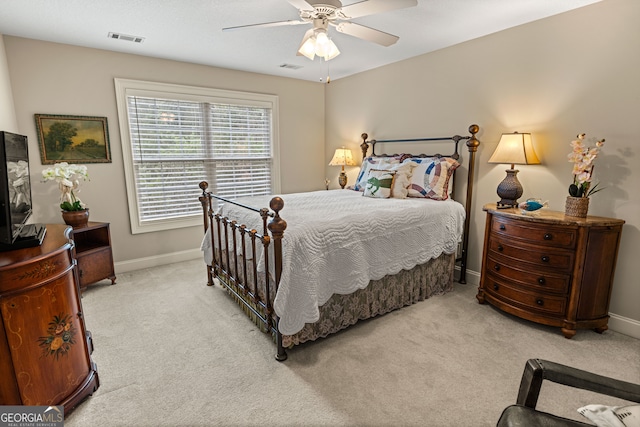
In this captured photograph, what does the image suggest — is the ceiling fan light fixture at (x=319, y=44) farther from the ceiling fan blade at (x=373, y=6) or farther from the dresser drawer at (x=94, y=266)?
the dresser drawer at (x=94, y=266)

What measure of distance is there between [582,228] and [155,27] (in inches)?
151

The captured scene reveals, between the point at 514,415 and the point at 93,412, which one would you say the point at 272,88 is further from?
the point at 514,415

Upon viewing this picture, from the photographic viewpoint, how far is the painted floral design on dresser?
159cm

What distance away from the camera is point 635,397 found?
3.48ft

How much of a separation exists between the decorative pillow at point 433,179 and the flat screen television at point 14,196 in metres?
3.06

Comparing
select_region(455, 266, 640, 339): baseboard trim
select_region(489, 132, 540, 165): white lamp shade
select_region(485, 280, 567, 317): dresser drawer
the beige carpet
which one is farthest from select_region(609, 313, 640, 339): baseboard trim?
select_region(489, 132, 540, 165): white lamp shade

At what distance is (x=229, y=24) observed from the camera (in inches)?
110

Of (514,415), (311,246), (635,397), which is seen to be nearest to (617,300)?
(635,397)

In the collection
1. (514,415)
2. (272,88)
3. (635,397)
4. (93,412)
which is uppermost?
(272,88)

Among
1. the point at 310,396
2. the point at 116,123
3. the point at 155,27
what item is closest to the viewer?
the point at 310,396

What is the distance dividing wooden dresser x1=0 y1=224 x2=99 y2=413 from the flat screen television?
67 millimetres

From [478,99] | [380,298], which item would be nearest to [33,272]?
[380,298]

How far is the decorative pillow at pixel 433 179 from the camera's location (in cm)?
329

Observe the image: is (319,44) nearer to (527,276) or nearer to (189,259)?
(527,276)
